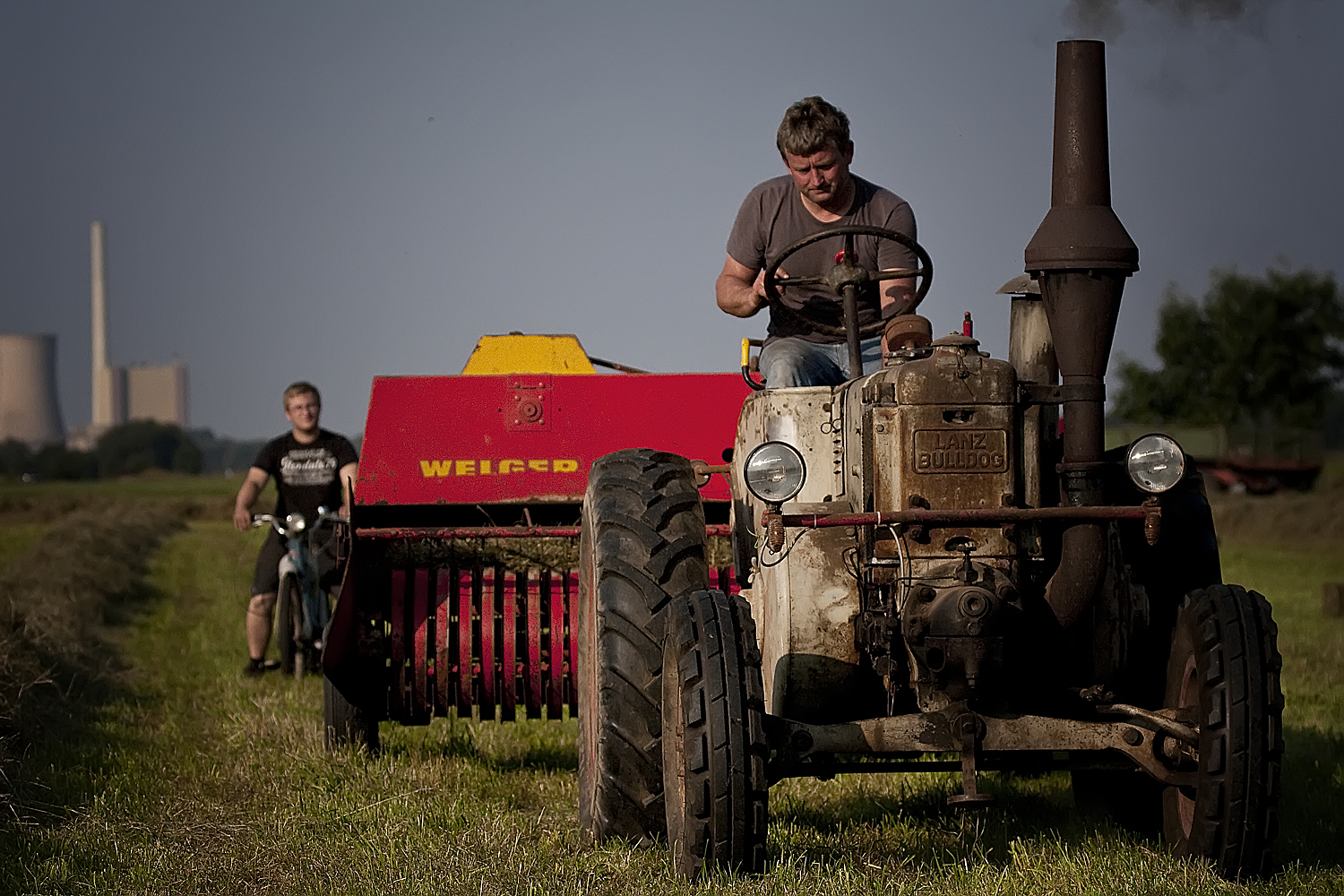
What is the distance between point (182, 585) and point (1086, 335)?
1637 centimetres

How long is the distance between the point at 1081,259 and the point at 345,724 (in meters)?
4.27

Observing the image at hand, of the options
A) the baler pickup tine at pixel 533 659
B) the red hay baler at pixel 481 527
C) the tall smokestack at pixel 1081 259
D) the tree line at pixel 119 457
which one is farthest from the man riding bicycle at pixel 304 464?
the tree line at pixel 119 457

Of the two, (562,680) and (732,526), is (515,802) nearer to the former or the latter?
(562,680)

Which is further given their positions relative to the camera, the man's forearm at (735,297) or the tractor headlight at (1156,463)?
the man's forearm at (735,297)

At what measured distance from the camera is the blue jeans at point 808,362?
5719mm

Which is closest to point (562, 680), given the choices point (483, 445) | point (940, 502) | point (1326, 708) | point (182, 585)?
point (483, 445)

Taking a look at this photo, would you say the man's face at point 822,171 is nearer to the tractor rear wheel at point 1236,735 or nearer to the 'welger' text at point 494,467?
the 'welger' text at point 494,467

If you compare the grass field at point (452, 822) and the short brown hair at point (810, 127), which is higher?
the short brown hair at point (810, 127)

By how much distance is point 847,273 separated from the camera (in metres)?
5.80

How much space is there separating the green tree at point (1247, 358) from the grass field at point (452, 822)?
134ft

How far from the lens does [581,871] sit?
5156mm

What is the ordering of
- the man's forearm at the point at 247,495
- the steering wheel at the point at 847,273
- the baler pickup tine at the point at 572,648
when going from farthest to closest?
the man's forearm at the point at 247,495 < the baler pickup tine at the point at 572,648 < the steering wheel at the point at 847,273

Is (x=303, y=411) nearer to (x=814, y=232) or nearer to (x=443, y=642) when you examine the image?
(x=443, y=642)

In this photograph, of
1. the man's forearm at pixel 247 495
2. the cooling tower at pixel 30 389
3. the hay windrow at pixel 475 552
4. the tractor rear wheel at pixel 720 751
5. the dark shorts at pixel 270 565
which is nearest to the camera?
the tractor rear wheel at pixel 720 751
